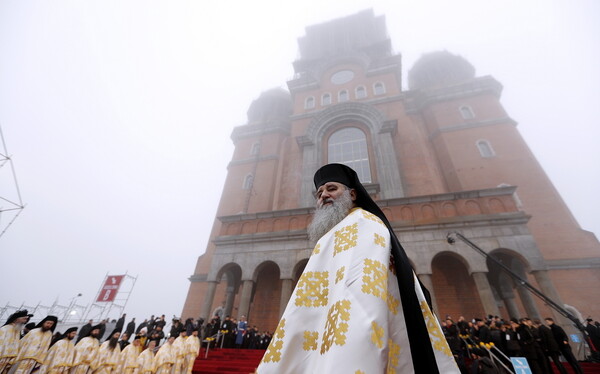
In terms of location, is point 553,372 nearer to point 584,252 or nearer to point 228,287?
point 584,252

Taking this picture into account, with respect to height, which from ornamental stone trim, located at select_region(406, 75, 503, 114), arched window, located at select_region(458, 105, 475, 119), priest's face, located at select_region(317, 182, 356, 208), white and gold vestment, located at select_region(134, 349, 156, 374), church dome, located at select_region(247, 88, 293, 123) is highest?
church dome, located at select_region(247, 88, 293, 123)

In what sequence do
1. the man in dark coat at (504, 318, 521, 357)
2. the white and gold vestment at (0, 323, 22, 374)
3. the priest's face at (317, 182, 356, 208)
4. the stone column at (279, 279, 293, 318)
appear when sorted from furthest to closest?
the stone column at (279, 279, 293, 318) → the man in dark coat at (504, 318, 521, 357) → the white and gold vestment at (0, 323, 22, 374) → the priest's face at (317, 182, 356, 208)

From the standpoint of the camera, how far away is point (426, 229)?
1070cm

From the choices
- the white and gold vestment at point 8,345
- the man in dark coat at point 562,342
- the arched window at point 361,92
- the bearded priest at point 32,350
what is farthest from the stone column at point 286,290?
the arched window at point 361,92

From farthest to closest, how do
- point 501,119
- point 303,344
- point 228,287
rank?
point 501,119
point 228,287
point 303,344

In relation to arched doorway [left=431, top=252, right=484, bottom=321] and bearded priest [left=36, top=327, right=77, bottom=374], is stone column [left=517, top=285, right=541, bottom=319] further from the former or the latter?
bearded priest [left=36, top=327, right=77, bottom=374]

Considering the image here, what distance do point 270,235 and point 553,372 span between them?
10564 millimetres

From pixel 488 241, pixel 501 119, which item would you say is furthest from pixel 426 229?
pixel 501 119

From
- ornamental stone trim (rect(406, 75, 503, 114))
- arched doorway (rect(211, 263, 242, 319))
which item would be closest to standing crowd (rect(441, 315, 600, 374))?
arched doorway (rect(211, 263, 242, 319))

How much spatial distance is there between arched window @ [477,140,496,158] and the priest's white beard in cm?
1849

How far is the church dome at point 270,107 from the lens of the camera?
82.7ft

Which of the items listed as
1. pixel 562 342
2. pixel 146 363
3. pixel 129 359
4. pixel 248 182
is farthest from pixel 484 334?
pixel 248 182

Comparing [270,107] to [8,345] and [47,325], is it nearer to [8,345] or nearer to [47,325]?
[47,325]

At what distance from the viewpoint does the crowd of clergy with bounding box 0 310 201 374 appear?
652cm
